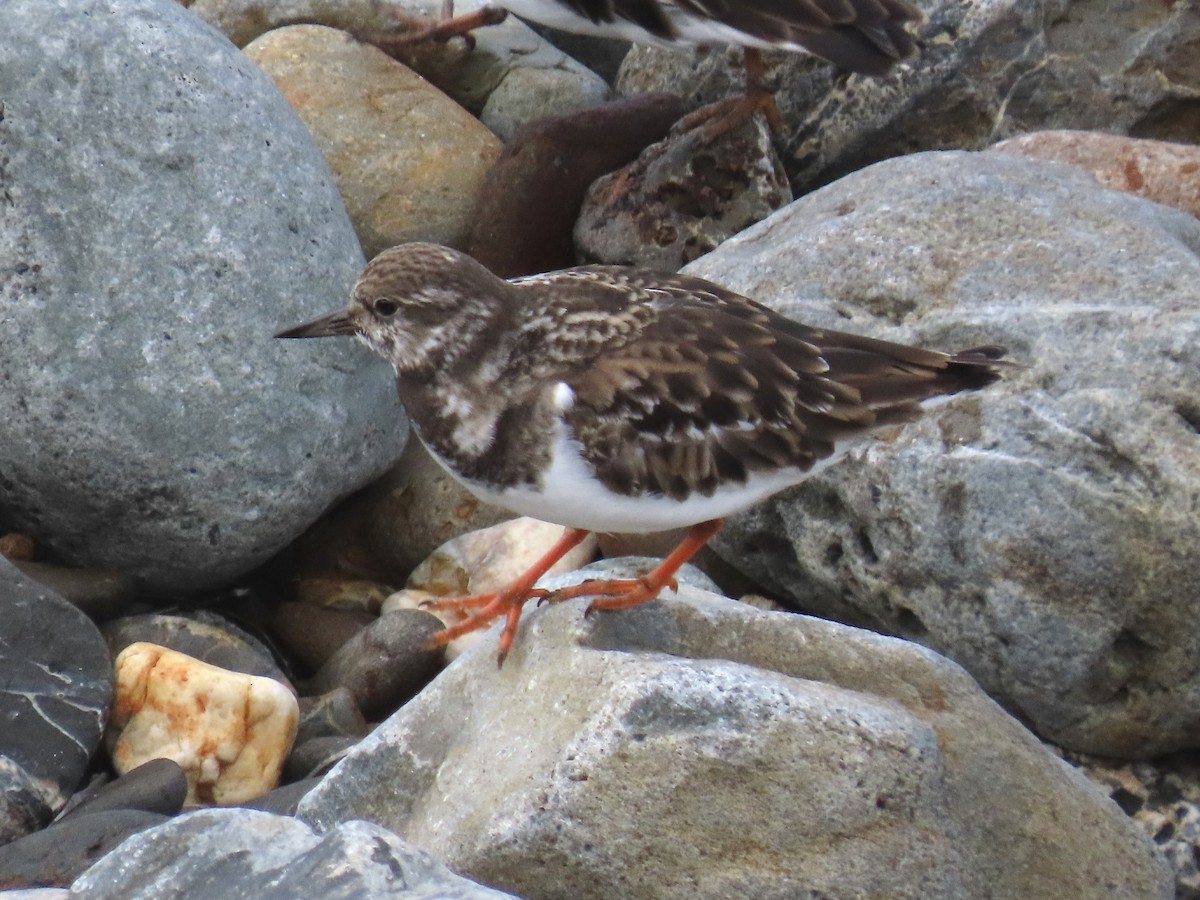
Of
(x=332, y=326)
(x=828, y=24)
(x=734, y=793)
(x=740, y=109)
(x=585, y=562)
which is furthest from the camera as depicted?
(x=740, y=109)

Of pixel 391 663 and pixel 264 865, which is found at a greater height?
pixel 264 865

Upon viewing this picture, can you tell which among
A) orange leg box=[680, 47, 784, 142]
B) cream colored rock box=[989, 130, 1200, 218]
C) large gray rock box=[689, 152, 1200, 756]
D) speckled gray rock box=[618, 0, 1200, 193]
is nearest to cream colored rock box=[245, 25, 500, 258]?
orange leg box=[680, 47, 784, 142]

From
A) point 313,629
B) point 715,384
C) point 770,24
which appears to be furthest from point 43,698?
point 770,24

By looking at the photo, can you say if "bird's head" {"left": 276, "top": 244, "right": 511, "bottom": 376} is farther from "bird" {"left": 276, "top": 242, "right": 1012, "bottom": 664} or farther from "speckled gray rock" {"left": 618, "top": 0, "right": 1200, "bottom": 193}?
"speckled gray rock" {"left": 618, "top": 0, "right": 1200, "bottom": 193}

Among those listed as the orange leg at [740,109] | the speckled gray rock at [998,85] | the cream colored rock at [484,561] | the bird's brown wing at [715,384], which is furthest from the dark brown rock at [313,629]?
the speckled gray rock at [998,85]

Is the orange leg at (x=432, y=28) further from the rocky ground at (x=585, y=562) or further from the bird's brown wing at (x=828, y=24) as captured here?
the rocky ground at (x=585, y=562)

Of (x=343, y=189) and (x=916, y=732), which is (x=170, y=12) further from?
(x=916, y=732)

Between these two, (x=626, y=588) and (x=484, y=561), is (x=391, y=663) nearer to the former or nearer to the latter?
(x=484, y=561)
